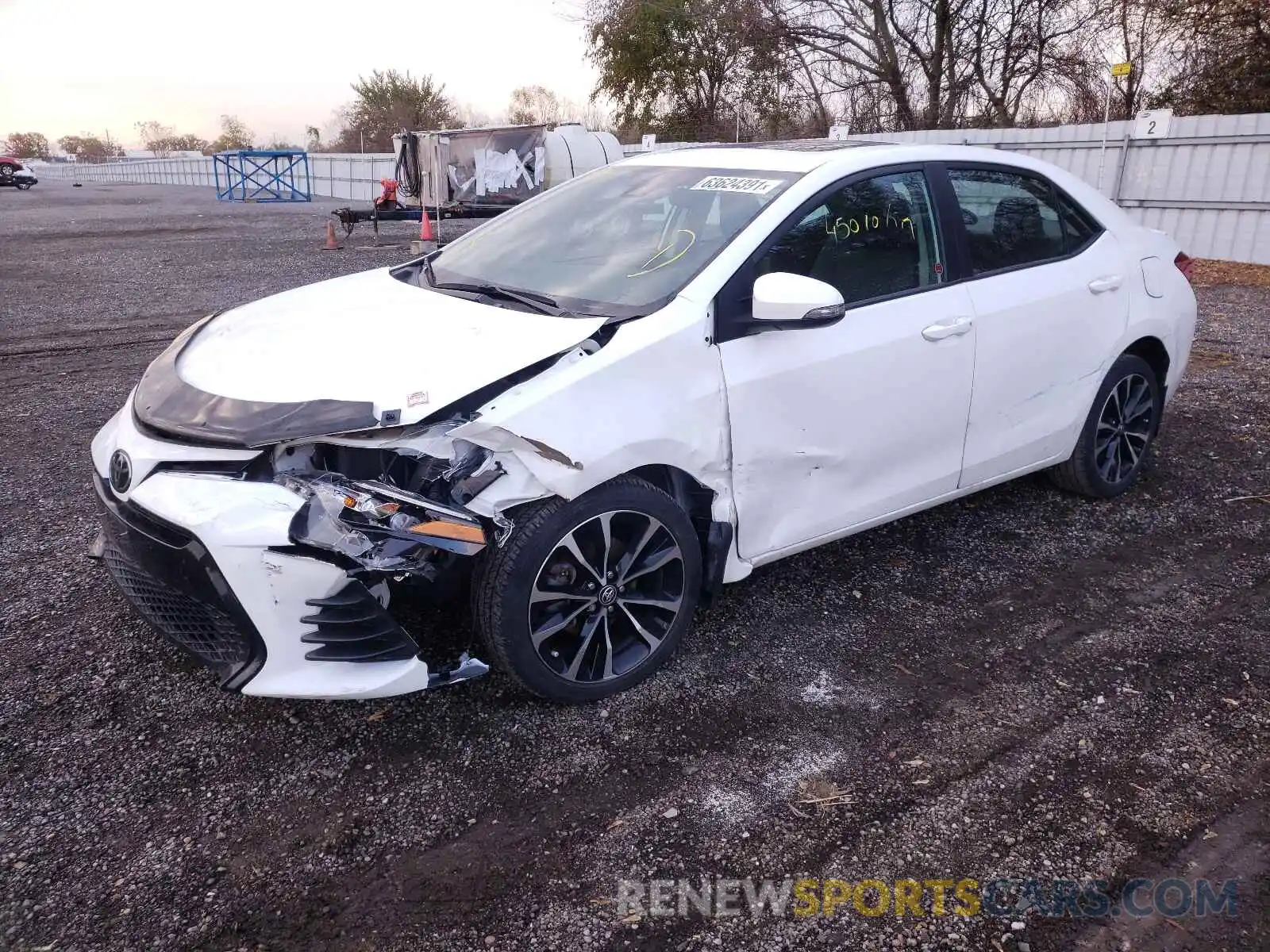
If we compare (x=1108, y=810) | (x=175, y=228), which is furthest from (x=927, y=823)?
(x=175, y=228)

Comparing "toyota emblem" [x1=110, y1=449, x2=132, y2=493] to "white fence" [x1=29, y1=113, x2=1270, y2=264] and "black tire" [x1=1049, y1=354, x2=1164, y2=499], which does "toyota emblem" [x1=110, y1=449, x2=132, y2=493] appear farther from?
"white fence" [x1=29, y1=113, x2=1270, y2=264]

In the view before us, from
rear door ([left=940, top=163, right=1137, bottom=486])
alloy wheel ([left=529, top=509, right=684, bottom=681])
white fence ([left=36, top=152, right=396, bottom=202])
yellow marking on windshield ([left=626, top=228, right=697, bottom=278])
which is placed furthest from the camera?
white fence ([left=36, top=152, right=396, bottom=202])

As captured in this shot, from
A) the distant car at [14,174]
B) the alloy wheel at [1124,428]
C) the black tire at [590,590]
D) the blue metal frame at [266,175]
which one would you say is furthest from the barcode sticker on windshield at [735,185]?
the distant car at [14,174]

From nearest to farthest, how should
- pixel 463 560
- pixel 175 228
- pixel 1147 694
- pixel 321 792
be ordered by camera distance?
pixel 321 792
pixel 463 560
pixel 1147 694
pixel 175 228

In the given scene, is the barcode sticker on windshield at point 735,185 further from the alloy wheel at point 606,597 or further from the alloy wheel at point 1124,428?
the alloy wheel at point 1124,428

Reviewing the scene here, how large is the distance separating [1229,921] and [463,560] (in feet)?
A: 7.35

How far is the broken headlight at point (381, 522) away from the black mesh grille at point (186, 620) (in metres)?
0.40

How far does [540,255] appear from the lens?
3.77m

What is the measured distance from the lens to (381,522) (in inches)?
106

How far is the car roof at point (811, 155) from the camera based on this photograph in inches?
143

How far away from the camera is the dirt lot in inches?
91.0

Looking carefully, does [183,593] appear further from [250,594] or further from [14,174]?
[14,174]

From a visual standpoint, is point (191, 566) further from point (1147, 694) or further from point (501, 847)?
point (1147, 694)

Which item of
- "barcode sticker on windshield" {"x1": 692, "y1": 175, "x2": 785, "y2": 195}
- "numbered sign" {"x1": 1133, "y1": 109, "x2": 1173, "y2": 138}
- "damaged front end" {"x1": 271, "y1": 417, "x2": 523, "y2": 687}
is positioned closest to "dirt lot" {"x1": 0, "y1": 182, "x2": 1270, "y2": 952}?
"damaged front end" {"x1": 271, "y1": 417, "x2": 523, "y2": 687}
